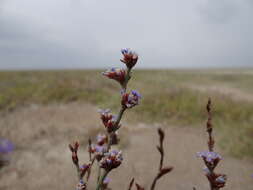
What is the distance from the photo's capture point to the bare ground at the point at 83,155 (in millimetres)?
4332

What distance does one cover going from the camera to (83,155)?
546cm

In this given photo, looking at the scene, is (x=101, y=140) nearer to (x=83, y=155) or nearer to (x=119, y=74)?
(x=119, y=74)

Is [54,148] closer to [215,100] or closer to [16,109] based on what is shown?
[16,109]

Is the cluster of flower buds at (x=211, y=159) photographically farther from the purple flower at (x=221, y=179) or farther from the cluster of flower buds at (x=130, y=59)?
the cluster of flower buds at (x=130, y=59)

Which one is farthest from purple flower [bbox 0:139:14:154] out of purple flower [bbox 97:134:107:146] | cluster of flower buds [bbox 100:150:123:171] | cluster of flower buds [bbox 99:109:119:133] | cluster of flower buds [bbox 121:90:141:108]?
cluster of flower buds [bbox 121:90:141:108]

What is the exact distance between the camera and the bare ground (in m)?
4.33

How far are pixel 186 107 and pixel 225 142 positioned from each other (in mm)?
2443

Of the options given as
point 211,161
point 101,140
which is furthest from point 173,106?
point 211,161

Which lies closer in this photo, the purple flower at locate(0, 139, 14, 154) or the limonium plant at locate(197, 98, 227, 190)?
the limonium plant at locate(197, 98, 227, 190)

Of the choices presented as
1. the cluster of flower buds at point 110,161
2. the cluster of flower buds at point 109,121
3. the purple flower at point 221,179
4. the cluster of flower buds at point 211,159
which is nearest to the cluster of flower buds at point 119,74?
the cluster of flower buds at point 109,121

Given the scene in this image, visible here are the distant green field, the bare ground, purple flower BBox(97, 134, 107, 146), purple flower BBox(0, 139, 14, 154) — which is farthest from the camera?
the distant green field

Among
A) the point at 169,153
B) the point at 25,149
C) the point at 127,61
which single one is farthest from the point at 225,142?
the point at 127,61

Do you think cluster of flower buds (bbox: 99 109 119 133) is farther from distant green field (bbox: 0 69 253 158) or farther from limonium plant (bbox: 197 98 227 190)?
distant green field (bbox: 0 69 253 158)

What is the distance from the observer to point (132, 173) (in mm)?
4594
